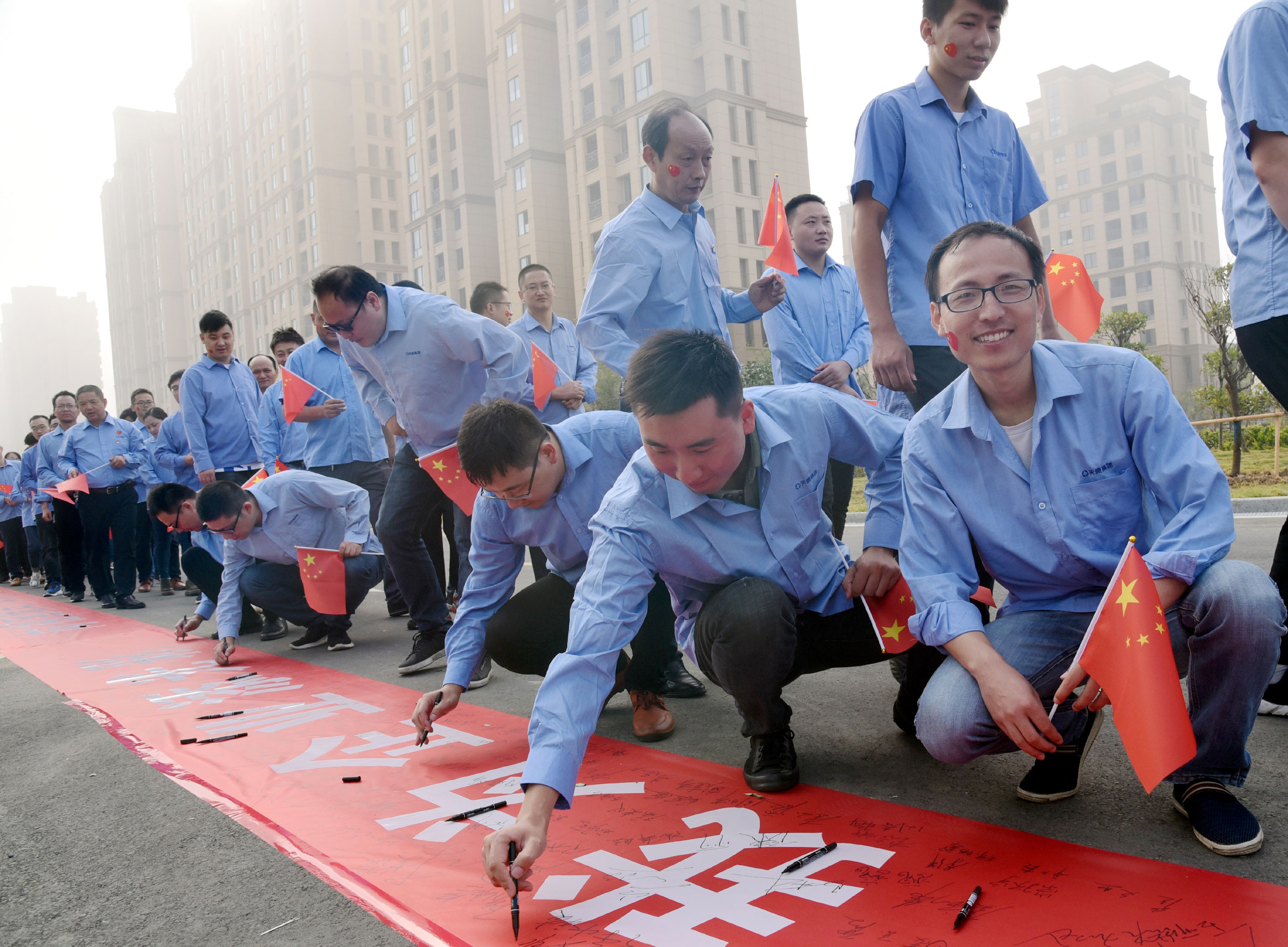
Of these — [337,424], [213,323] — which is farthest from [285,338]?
[337,424]

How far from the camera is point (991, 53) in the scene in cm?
256

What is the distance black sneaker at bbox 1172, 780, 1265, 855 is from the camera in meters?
1.59

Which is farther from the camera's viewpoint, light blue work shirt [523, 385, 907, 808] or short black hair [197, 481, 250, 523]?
short black hair [197, 481, 250, 523]

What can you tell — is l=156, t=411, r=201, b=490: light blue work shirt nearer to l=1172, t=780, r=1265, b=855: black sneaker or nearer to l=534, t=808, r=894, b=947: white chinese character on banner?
l=534, t=808, r=894, b=947: white chinese character on banner

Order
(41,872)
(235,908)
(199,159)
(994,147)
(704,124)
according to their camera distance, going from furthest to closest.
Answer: (199,159) → (704,124) → (994,147) → (41,872) → (235,908)

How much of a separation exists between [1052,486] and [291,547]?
12.4 feet

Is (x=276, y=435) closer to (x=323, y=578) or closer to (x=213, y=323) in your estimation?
(x=213, y=323)

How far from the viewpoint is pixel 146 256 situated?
8200 centimetres

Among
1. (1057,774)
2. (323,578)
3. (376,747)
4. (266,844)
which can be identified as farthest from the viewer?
(323,578)

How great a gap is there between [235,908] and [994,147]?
8.85 feet

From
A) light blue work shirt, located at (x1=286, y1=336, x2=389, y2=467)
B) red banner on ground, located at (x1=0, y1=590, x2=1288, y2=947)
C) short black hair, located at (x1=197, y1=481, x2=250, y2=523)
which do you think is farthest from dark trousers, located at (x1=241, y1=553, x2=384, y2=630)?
red banner on ground, located at (x1=0, y1=590, x2=1288, y2=947)

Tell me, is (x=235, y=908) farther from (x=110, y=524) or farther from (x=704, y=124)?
(x=110, y=524)

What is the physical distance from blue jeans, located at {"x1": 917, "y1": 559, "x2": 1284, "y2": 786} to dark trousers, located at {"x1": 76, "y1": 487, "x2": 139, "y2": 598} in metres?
7.38

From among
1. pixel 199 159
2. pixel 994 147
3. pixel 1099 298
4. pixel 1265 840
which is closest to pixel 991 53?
pixel 994 147
